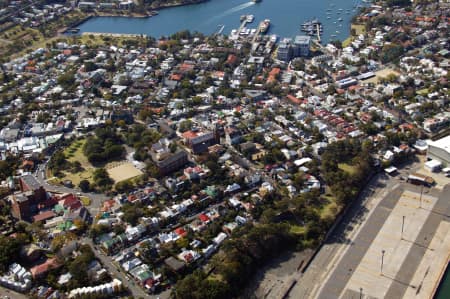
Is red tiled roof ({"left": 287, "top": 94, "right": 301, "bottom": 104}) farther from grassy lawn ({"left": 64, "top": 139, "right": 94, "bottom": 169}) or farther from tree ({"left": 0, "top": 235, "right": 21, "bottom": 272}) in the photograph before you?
tree ({"left": 0, "top": 235, "right": 21, "bottom": 272})

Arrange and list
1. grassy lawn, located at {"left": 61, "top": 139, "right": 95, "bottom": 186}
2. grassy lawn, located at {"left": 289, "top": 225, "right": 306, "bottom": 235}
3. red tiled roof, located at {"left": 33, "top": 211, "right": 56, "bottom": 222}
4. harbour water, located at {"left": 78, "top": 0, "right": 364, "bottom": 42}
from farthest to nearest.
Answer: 1. harbour water, located at {"left": 78, "top": 0, "right": 364, "bottom": 42}
2. grassy lawn, located at {"left": 61, "top": 139, "right": 95, "bottom": 186}
3. red tiled roof, located at {"left": 33, "top": 211, "right": 56, "bottom": 222}
4. grassy lawn, located at {"left": 289, "top": 225, "right": 306, "bottom": 235}

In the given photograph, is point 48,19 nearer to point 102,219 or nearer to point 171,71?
point 171,71

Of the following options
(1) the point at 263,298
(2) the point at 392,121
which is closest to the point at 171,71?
(2) the point at 392,121

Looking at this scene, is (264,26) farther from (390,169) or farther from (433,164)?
(433,164)

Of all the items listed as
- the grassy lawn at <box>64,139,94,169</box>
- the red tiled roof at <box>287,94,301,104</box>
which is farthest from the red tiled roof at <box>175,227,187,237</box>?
the red tiled roof at <box>287,94,301,104</box>

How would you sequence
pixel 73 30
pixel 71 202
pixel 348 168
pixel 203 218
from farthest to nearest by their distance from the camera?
pixel 73 30 < pixel 348 168 < pixel 71 202 < pixel 203 218

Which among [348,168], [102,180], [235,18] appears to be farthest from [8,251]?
[235,18]

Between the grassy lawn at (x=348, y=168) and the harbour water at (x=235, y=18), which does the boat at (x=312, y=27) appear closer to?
the harbour water at (x=235, y=18)

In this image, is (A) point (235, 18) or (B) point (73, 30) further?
(A) point (235, 18)
